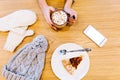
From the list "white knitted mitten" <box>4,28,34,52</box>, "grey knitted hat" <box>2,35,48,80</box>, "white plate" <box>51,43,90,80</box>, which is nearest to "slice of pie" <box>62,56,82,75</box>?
"white plate" <box>51,43,90,80</box>

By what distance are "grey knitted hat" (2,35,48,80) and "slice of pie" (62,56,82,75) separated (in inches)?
4.5

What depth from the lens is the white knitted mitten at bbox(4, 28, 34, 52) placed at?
1.17 m

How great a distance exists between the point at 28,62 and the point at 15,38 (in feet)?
0.49

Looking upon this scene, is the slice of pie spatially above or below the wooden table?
below

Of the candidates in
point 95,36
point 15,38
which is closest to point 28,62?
point 15,38

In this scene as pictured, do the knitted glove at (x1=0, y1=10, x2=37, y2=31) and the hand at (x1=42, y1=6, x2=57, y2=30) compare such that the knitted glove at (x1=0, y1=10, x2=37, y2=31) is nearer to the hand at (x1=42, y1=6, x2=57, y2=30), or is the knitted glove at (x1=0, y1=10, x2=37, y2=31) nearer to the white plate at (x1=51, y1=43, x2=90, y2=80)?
the hand at (x1=42, y1=6, x2=57, y2=30)

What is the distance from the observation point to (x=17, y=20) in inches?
48.2

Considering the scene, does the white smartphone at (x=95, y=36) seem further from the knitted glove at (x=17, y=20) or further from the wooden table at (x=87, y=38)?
the knitted glove at (x=17, y=20)

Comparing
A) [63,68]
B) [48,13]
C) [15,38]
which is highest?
[48,13]

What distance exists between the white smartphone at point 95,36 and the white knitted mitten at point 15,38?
0.29 metres

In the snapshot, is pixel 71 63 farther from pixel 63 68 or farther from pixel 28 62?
pixel 28 62

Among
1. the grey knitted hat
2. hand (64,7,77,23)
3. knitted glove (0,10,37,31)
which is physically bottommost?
the grey knitted hat

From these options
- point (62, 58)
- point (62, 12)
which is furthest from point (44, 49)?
point (62, 12)

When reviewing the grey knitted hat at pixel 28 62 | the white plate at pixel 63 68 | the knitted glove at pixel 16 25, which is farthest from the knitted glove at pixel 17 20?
the white plate at pixel 63 68
